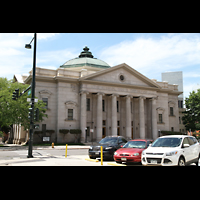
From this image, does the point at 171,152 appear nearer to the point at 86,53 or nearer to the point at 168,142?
the point at 168,142

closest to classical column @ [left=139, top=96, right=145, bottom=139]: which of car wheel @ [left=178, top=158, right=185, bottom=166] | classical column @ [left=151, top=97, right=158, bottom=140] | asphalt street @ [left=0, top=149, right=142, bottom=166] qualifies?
classical column @ [left=151, top=97, right=158, bottom=140]

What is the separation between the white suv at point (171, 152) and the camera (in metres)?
11.2

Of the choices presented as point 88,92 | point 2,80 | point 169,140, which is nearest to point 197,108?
point 88,92

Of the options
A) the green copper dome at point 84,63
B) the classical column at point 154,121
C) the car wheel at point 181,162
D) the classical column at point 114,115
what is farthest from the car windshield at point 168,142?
the green copper dome at point 84,63

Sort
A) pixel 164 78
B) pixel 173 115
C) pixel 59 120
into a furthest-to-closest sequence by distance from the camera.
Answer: pixel 164 78, pixel 173 115, pixel 59 120

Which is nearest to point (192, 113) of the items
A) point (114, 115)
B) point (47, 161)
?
point (114, 115)

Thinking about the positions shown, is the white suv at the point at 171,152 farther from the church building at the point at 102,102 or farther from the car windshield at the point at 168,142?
the church building at the point at 102,102

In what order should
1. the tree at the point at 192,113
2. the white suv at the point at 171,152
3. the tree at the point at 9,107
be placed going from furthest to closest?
the tree at the point at 192,113 → the tree at the point at 9,107 → the white suv at the point at 171,152

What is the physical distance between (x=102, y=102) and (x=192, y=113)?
2660 cm

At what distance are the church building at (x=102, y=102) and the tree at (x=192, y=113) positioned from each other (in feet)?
19.9

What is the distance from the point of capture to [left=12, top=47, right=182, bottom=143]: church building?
4653cm
